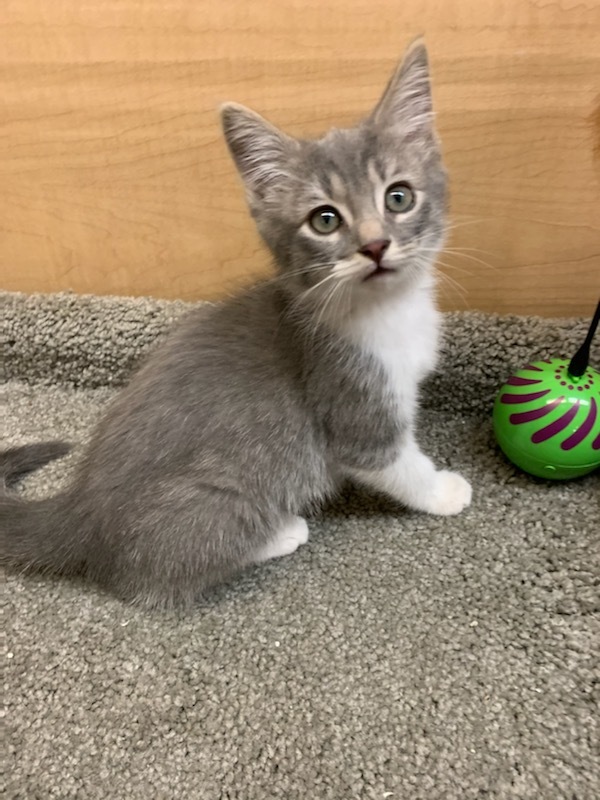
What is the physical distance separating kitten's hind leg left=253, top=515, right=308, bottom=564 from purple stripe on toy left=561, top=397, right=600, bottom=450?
1.49 ft

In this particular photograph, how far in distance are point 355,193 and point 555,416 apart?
1.49ft

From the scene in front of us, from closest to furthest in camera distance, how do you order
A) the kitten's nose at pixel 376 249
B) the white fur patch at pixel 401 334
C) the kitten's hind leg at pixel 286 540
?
the kitten's nose at pixel 376 249 → the white fur patch at pixel 401 334 → the kitten's hind leg at pixel 286 540

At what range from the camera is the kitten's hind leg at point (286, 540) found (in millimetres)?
1116

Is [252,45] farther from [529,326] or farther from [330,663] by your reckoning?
[330,663]

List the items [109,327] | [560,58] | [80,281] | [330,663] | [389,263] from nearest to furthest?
[389,263] → [330,663] → [560,58] → [109,327] → [80,281]

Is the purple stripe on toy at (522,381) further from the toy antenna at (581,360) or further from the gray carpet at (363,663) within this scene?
the gray carpet at (363,663)

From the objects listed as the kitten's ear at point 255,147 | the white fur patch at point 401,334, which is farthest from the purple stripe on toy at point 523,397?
the kitten's ear at point 255,147

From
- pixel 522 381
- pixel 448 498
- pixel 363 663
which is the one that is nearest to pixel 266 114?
pixel 522 381

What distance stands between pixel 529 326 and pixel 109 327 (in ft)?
2.82

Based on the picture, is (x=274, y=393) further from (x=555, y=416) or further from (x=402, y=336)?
(x=555, y=416)

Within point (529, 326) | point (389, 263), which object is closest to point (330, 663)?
point (389, 263)

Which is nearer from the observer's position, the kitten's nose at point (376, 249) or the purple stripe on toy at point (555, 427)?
the kitten's nose at point (376, 249)

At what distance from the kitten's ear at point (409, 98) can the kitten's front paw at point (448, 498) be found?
1.90 ft

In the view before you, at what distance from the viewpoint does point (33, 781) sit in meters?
0.88
